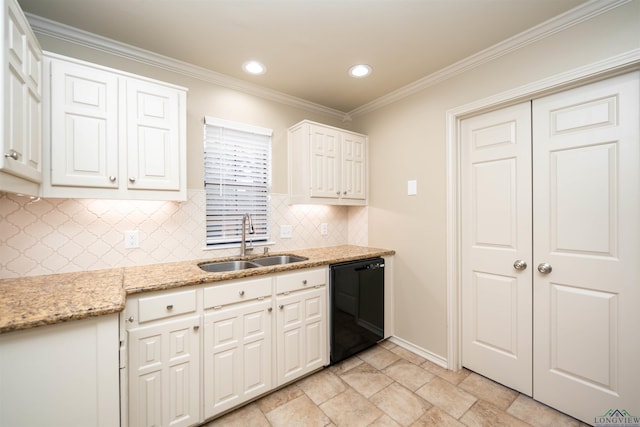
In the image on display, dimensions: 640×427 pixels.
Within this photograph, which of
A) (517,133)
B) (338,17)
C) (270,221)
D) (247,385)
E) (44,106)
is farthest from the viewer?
(270,221)

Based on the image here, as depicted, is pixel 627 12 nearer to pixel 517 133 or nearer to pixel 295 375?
pixel 517 133

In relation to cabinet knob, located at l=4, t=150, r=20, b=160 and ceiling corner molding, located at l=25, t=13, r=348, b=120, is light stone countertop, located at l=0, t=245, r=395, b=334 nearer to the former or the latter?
cabinet knob, located at l=4, t=150, r=20, b=160

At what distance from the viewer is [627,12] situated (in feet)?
4.98

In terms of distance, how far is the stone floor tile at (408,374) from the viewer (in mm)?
2117

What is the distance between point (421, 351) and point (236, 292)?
6.14 feet

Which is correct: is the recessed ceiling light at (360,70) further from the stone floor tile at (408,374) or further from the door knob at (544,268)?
the stone floor tile at (408,374)

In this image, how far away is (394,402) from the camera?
1908mm

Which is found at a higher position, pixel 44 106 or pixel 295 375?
pixel 44 106

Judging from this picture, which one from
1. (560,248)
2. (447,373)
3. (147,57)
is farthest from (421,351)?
(147,57)

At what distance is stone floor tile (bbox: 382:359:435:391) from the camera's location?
2.12 metres

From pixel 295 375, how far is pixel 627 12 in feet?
10.4

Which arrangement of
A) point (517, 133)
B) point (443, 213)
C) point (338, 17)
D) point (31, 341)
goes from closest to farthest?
1. point (31, 341)
2. point (338, 17)
3. point (517, 133)
4. point (443, 213)

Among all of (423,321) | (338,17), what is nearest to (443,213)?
(423,321)

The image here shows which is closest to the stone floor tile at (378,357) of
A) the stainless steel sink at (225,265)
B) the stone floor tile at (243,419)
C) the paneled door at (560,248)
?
the paneled door at (560,248)
